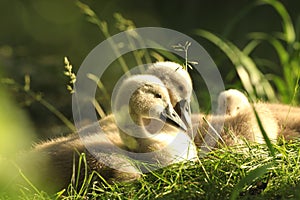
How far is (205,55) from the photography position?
4.46m

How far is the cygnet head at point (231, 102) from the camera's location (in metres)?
3.39

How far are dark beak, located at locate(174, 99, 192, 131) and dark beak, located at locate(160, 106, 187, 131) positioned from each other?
2cm

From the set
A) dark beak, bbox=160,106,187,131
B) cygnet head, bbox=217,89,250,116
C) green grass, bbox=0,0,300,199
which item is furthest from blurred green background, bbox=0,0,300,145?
green grass, bbox=0,0,300,199

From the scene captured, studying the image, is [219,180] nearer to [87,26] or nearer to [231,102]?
[231,102]

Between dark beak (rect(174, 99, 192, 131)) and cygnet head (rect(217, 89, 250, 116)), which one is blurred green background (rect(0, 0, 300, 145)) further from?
dark beak (rect(174, 99, 192, 131))

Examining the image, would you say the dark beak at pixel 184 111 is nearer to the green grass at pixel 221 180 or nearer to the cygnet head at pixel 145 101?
the cygnet head at pixel 145 101

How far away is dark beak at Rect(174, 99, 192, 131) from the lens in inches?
123

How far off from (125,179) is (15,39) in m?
3.82

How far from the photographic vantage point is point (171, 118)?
10.1 feet

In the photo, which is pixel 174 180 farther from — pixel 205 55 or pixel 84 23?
pixel 84 23

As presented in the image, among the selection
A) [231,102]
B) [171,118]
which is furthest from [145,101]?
[231,102]

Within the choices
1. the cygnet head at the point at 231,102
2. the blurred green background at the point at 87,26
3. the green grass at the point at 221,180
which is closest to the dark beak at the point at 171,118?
the green grass at the point at 221,180

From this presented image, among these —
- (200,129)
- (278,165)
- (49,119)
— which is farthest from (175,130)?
(49,119)

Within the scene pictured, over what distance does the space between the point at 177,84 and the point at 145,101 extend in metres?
0.17
